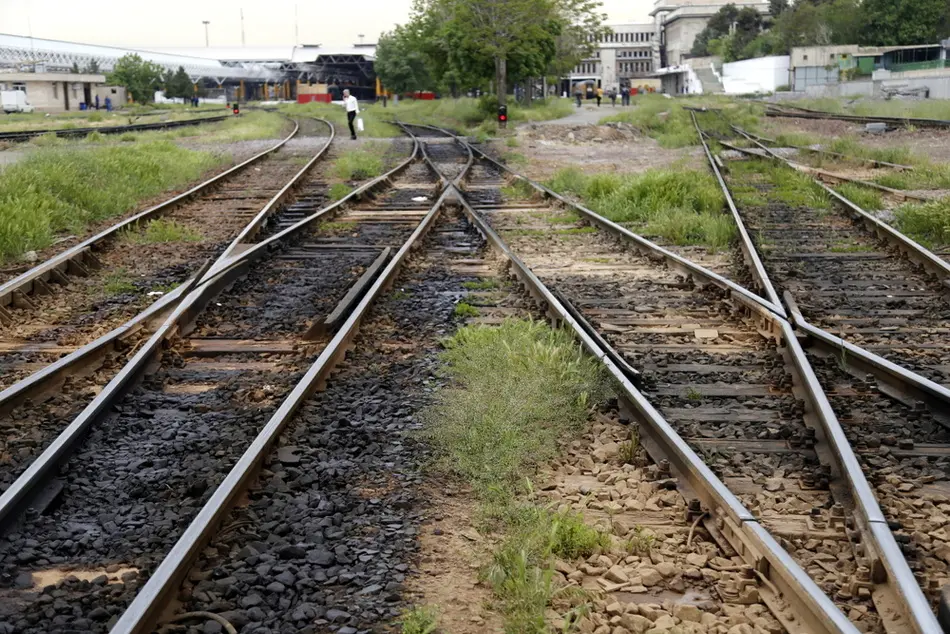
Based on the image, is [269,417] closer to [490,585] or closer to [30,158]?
[490,585]

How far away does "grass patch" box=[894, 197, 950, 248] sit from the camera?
12.4m

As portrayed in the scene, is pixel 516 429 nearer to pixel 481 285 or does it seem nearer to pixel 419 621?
pixel 419 621

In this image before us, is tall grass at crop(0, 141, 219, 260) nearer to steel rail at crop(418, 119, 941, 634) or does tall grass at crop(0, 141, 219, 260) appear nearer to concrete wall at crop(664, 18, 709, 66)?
steel rail at crop(418, 119, 941, 634)

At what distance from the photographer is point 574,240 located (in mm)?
13430

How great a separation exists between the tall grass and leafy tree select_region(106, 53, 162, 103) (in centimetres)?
7421

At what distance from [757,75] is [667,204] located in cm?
9231

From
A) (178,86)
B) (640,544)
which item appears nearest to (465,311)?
(640,544)

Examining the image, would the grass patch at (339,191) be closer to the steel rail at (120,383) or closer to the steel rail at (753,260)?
the steel rail at (120,383)

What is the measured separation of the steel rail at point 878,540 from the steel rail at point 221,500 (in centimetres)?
263

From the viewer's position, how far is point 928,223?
12.9m

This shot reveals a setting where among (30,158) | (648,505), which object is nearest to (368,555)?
(648,505)

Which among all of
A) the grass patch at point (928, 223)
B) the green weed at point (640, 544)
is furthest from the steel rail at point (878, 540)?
the grass patch at point (928, 223)

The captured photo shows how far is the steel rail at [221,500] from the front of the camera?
388cm

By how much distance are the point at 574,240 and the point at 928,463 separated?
813 cm
